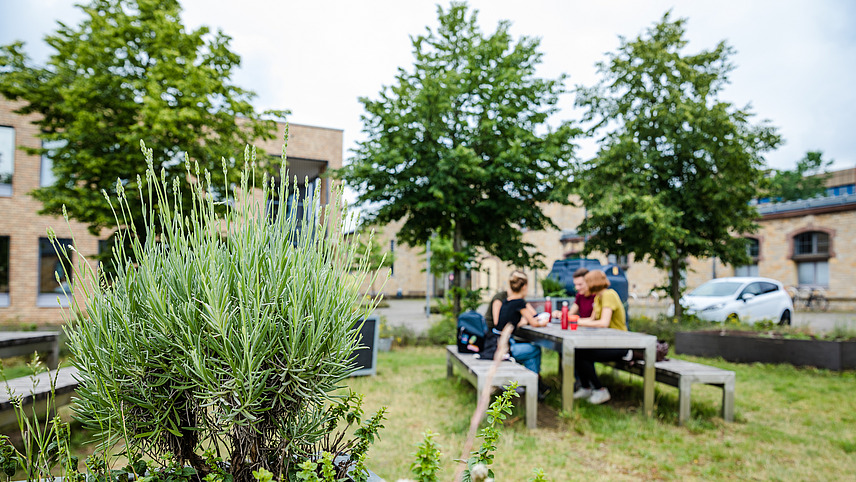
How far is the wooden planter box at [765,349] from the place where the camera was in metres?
7.68

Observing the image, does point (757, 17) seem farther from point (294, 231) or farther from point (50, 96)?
point (50, 96)

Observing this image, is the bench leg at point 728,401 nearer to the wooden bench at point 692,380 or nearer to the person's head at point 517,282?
the wooden bench at point 692,380

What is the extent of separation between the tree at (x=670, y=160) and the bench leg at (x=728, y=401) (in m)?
6.51

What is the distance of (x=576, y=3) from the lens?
227 inches

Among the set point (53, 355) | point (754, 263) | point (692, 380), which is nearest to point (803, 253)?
point (754, 263)

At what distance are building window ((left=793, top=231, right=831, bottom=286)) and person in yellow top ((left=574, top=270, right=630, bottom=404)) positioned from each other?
963 inches

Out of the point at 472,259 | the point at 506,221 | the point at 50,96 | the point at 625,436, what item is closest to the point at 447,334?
the point at 472,259

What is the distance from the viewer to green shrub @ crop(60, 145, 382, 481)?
1287 mm

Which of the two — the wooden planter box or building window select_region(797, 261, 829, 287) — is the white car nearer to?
the wooden planter box

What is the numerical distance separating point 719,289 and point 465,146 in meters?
9.90

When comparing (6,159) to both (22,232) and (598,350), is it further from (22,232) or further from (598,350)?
(598,350)

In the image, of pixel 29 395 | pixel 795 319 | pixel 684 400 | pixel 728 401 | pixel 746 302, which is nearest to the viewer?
pixel 29 395

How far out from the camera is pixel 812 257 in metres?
24.6

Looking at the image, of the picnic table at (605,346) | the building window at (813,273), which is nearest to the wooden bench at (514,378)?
the picnic table at (605,346)
